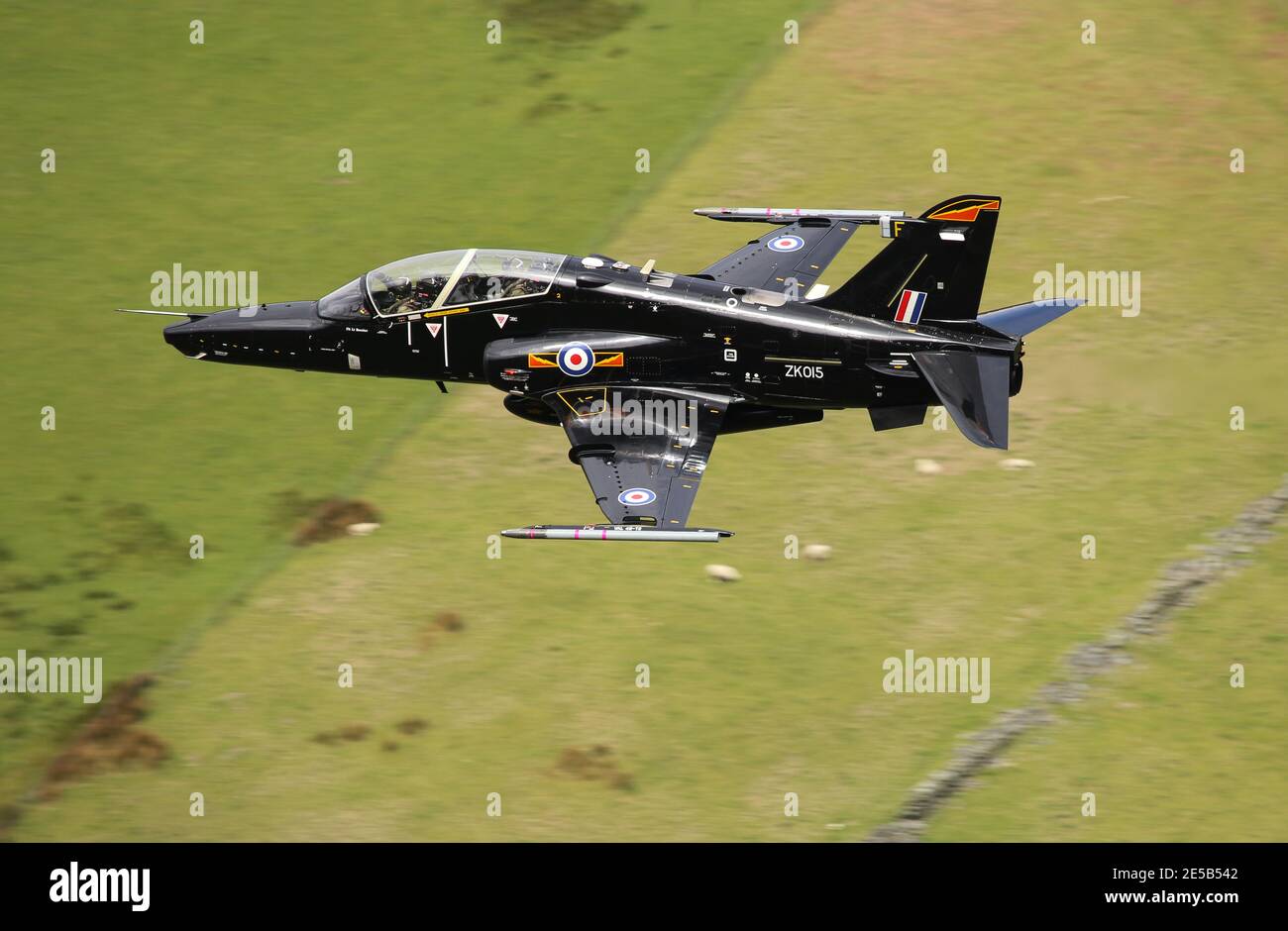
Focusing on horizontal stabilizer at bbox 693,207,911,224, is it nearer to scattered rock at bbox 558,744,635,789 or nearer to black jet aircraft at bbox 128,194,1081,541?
black jet aircraft at bbox 128,194,1081,541

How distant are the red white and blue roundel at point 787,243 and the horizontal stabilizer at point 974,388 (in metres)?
5.12

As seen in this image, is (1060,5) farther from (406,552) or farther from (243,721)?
(243,721)

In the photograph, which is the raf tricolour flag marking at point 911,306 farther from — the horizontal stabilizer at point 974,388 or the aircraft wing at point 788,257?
the aircraft wing at point 788,257

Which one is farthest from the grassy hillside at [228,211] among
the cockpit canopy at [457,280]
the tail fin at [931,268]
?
Answer: the tail fin at [931,268]

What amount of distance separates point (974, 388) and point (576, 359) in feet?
23.0

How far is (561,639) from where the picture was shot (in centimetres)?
3111

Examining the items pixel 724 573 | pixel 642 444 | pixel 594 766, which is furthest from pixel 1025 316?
pixel 594 766

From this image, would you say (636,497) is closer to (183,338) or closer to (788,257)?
(788,257)

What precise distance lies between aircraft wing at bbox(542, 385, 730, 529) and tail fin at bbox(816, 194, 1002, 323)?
324cm

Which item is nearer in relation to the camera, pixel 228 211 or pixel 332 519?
pixel 332 519

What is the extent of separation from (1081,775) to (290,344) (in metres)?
16.1

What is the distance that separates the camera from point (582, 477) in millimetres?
34344

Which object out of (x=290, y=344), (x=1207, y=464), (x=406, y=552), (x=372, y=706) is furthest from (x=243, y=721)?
(x=1207, y=464)

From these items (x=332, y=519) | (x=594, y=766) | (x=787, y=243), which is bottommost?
(x=594, y=766)
